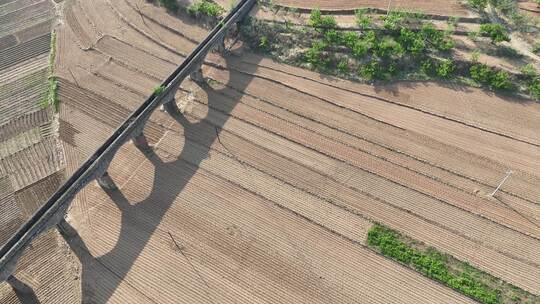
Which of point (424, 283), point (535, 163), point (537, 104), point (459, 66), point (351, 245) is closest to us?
point (424, 283)

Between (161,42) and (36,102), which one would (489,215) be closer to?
(161,42)

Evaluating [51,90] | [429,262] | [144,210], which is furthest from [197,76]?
[429,262]

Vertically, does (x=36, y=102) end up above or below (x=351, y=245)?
above

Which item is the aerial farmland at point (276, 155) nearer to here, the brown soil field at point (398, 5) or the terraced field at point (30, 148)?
the terraced field at point (30, 148)

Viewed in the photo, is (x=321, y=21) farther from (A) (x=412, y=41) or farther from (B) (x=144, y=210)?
(B) (x=144, y=210)

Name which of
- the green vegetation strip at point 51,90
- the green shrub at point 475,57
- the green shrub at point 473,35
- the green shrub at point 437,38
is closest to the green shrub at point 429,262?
the green shrub at point 475,57

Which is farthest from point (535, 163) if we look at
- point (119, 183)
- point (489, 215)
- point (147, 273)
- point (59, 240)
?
point (59, 240)

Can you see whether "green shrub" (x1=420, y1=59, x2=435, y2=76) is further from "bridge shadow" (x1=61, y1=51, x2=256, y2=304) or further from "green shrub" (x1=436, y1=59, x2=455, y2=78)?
"bridge shadow" (x1=61, y1=51, x2=256, y2=304)
